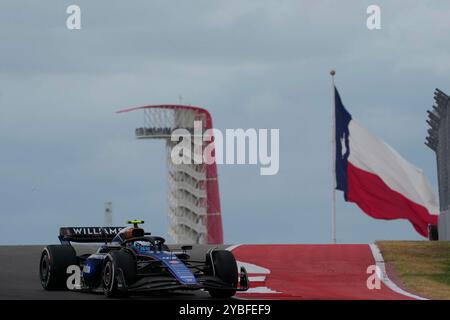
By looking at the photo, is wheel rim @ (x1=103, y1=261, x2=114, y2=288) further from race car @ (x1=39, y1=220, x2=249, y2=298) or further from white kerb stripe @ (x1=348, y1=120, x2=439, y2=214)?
white kerb stripe @ (x1=348, y1=120, x2=439, y2=214)

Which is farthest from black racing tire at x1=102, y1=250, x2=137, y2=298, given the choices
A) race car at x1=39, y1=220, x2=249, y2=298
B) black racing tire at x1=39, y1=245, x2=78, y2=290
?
black racing tire at x1=39, y1=245, x2=78, y2=290

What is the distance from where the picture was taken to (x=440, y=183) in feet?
135

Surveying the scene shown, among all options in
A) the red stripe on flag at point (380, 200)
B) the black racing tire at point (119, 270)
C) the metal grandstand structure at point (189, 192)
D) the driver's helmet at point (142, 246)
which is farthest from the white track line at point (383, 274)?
the metal grandstand structure at point (189, 192)

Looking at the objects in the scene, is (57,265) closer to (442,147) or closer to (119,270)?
(119,270)

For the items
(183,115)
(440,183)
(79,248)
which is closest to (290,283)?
(79,248)

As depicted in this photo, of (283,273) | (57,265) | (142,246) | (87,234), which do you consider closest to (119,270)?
(142,246)

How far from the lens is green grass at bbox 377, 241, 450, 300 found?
24.6m

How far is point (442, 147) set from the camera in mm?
38688

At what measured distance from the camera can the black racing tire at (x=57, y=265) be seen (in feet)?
69.8

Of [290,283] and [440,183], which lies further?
[440,183]

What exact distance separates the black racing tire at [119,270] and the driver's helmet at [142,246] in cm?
85

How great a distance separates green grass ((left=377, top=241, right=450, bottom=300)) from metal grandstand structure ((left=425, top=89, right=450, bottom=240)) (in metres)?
4.57
